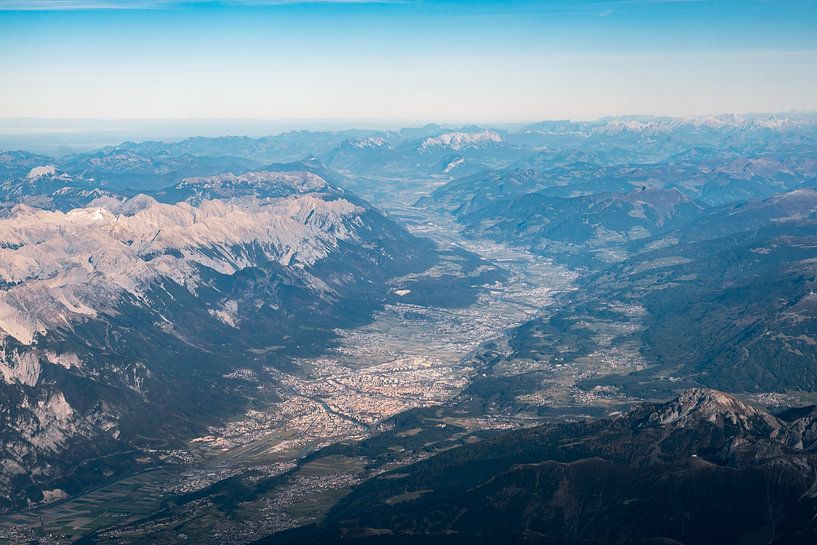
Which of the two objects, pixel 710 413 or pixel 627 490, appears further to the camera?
pixel 710 413

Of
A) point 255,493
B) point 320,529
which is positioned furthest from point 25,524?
point 320,529

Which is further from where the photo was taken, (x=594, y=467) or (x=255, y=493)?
(x=255, y=493)

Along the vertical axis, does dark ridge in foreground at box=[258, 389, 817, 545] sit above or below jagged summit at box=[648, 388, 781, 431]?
below

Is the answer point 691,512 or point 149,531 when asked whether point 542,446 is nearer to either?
point 691,512

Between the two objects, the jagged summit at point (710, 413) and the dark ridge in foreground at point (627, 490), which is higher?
the jagged summit at point (710, 413)

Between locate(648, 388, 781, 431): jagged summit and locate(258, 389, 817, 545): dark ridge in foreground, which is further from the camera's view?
locate(648, 388, 781, 431): jagged summit

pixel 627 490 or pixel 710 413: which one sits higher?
pixel 710 413

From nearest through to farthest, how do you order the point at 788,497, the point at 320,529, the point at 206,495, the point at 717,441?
the point at 788,497 < the point at 320,529 < the point at 717,441 < the point at 206,495

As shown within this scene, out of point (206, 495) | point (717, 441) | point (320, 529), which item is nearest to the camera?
point (320, 529)

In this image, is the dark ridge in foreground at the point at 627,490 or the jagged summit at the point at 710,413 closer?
the dark ridge in foreground at the point at 627,490

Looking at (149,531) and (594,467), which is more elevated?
(594,467)
